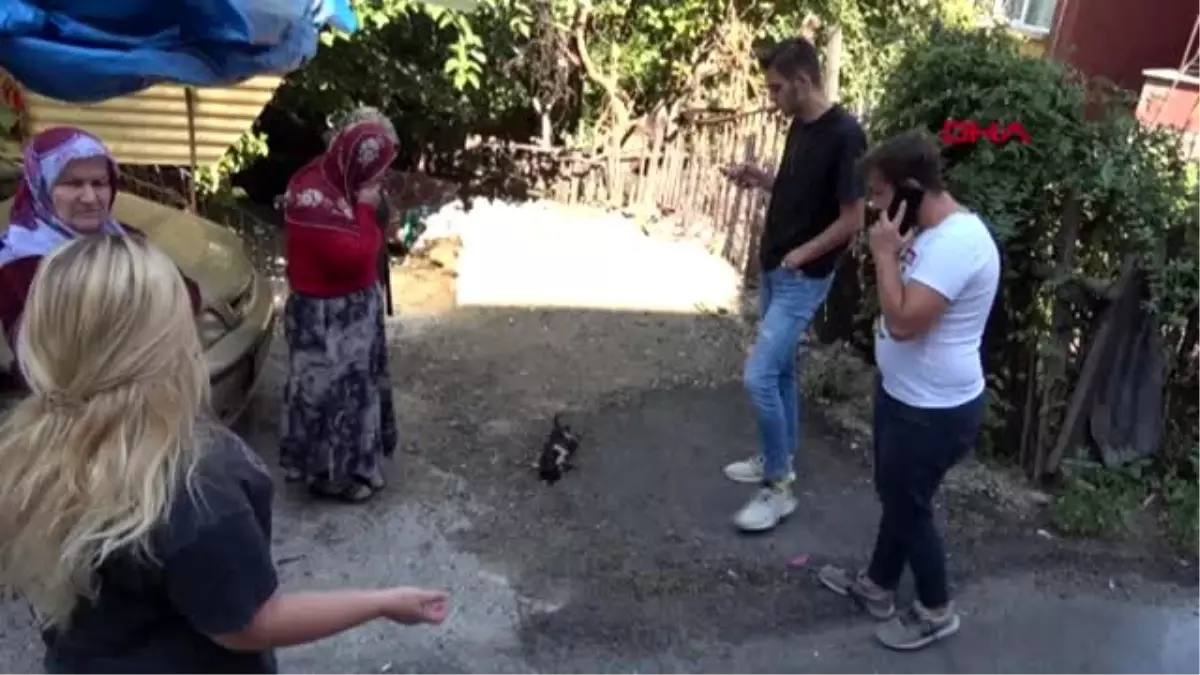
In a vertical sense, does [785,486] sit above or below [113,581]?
below

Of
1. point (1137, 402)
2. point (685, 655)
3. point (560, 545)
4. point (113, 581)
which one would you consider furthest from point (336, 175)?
point (1137, 402)

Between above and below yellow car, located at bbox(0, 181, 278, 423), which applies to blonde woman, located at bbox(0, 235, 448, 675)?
above

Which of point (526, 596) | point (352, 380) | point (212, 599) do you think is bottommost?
point (526, 596)

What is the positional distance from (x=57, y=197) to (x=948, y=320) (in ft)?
7.83

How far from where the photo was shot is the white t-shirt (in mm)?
3279

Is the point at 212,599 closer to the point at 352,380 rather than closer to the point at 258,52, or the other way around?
the point at 258,52

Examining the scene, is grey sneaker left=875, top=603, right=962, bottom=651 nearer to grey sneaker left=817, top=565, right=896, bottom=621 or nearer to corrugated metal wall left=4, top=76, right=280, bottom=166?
grey sneaker left=817, top=565, right=896, bottom=621

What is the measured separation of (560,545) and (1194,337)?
2.51 m

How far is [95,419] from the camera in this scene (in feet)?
5.01

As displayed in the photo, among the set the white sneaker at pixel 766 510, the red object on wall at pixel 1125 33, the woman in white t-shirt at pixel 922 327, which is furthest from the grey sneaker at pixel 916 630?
the red object on wall at pixel 1125 33

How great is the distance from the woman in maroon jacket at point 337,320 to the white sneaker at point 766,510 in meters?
1.36

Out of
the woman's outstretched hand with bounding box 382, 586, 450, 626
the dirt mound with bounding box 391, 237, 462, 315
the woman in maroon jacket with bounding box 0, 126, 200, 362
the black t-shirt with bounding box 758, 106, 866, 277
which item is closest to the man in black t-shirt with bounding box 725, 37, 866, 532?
the black t-shirt with bounding box 758, 106, 866, 277

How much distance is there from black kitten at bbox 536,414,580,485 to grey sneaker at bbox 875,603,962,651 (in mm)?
1511

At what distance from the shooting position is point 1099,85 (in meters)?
4.86
